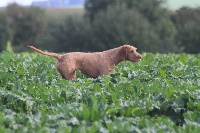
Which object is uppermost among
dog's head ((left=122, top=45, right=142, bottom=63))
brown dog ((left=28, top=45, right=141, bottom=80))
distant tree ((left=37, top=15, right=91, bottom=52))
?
distant tree ((left=37, top=15, right=91, bottom=52))

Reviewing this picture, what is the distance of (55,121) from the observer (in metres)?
5.99

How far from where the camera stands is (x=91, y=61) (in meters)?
9.65

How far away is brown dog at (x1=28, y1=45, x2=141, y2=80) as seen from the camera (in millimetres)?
9523

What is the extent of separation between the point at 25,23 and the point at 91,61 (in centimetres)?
6997

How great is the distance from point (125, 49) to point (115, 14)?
52053 millimetres

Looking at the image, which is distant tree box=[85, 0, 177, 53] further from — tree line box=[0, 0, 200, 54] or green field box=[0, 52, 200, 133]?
green field box=[0, 52, 200, 133]

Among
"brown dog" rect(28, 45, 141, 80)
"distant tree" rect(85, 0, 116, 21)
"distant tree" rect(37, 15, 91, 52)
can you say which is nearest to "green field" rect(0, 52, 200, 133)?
"brown dog" rect(28, 45, 141, 80)

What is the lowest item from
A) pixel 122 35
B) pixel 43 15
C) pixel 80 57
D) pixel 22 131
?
pixel 22 131

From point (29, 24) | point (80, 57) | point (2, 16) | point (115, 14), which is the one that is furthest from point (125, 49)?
point (29, 24)

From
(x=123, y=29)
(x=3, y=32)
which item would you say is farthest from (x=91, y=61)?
(x=3, y=32)

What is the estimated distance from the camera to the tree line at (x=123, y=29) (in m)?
57.9

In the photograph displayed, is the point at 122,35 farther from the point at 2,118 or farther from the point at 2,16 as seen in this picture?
the point at 2,118

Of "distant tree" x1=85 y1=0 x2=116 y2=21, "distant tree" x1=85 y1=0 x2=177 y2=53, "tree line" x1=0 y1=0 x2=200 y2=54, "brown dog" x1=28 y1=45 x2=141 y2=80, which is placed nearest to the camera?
"brown dog" x1=28 y1=45 x2=141 y2=80

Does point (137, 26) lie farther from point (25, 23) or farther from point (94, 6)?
point (25, 23)
